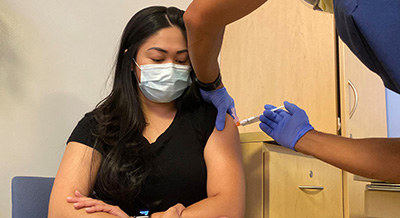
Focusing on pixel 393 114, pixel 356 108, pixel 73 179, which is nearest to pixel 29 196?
pixel 73 179

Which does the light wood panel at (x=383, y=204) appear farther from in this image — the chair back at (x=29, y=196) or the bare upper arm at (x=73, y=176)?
the chair back at (x=29, y=196)

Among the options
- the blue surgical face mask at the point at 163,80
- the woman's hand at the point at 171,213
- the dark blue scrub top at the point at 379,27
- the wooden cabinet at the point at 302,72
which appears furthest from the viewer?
the wooden cabinet at the point at 302,72

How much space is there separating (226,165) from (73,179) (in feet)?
1.62

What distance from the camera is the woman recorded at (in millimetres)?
1290

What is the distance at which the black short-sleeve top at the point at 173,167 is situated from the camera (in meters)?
1.37

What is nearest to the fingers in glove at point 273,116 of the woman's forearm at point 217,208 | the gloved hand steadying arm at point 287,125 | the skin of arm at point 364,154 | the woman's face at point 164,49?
the gloved hand steadying arm at point 287,125

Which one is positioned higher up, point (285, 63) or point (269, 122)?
point (285, 63)

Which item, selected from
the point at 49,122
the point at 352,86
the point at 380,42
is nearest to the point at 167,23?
the point at 49,122

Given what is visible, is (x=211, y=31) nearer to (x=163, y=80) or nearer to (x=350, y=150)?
(x=163, y=80)

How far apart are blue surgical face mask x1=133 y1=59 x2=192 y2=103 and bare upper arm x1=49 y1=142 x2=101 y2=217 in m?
0.29

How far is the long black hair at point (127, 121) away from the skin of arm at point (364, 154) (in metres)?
0.60

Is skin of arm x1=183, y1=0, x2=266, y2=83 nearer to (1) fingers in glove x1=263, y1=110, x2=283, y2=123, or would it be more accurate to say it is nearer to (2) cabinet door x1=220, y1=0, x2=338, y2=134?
(1) fingers in glove x1=263, y1=110, x2=283, y2=123

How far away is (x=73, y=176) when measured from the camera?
1.28m

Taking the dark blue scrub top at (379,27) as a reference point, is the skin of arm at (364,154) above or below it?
below
